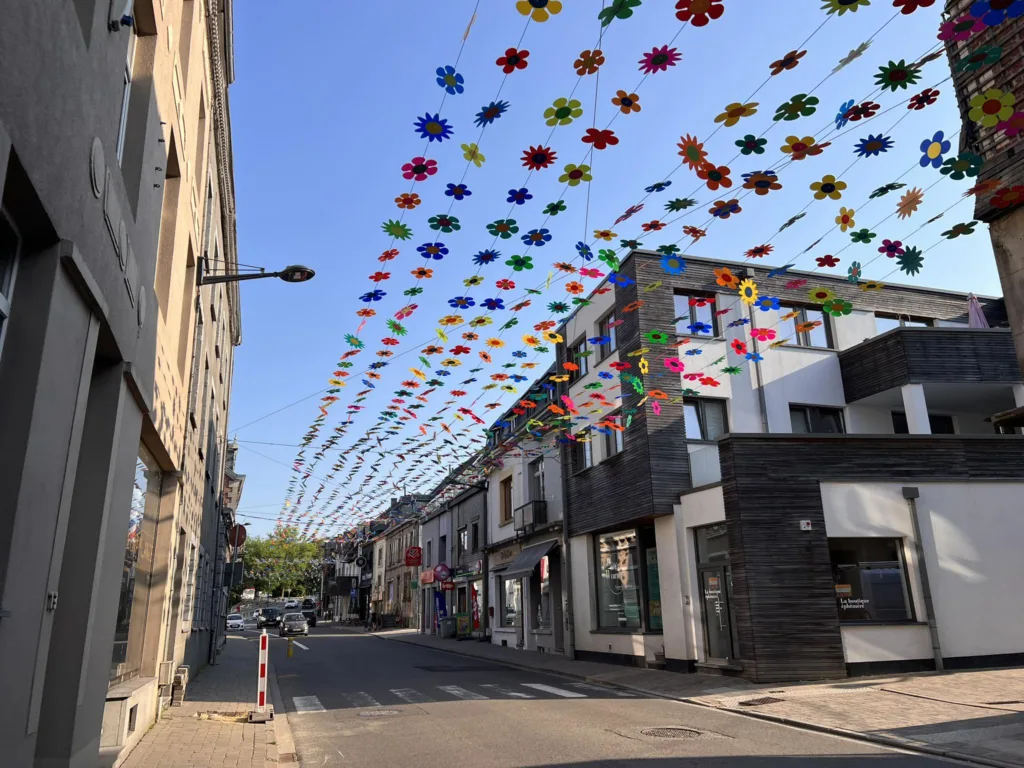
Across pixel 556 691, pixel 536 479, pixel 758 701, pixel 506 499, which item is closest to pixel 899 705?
pixel 758 701

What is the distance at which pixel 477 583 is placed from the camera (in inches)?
1313

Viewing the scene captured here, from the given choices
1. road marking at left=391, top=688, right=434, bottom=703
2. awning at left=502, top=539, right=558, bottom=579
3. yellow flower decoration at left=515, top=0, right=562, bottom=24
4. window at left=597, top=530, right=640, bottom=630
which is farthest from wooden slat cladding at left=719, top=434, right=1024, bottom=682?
yellow flower decoration at left=515, top=0, right=562, bottom=24

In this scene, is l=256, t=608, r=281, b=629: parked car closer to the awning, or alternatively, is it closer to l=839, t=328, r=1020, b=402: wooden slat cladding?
the awning

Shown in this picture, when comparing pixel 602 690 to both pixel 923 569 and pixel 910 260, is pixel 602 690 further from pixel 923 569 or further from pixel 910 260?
pixel 910 260

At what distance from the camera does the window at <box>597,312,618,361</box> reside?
2050 cm

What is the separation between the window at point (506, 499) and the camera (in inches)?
1174

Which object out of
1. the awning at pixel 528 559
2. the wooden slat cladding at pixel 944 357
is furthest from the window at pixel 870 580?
the awning at pixel 528 559

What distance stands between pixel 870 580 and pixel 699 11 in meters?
12.5

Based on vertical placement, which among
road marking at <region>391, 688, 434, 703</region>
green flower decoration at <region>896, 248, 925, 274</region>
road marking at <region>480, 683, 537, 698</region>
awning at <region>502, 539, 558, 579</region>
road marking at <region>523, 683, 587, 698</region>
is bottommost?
road marking at <region>523, 683, 587, 698</region>

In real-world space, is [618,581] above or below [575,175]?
below

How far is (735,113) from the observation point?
6289 millimetres

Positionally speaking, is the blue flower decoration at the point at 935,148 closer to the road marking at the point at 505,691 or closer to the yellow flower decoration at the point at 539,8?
the yellow flower decoration at the point at 539,8

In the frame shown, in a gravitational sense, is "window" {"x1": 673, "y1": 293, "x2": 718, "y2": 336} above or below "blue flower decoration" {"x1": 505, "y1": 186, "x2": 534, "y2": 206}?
above

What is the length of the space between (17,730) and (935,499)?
15507 millimetres
